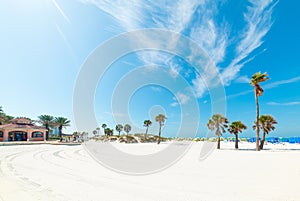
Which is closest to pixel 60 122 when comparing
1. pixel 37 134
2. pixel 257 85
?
pixel 37 134

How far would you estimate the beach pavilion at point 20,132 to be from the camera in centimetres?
3975

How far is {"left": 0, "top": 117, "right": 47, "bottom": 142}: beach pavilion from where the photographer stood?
3975 cm

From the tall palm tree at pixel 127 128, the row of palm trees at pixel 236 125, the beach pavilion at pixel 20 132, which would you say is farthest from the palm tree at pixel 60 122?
the row of palm trees at pixel 236 125

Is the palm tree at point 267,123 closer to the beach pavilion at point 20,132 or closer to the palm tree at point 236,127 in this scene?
the palm tree at point 236,127

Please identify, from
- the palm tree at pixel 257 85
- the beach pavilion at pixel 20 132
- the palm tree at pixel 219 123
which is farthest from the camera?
the beach pavilion at pixel 20 132

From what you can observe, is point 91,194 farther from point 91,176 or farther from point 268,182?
point 268,182

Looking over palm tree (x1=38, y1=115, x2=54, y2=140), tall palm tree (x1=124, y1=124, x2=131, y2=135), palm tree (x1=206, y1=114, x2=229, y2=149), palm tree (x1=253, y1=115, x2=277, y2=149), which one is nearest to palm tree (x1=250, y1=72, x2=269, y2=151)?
palm tree (x1=253, y1=115, x2=277, y2=149)

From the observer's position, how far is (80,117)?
654 inches

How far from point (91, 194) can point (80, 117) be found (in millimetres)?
12297

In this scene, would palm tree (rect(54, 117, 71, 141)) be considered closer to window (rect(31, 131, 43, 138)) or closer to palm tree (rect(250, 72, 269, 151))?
window (rect(31, 131, 43, 138))

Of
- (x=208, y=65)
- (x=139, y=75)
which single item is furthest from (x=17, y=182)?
(x=208, y=65)

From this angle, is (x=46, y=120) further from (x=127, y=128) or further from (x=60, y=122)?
(x=127, y=128)

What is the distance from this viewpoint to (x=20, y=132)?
145ft

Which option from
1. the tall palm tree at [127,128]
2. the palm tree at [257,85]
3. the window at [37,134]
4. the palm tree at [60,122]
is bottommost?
the tall palm tree at [127,128]
